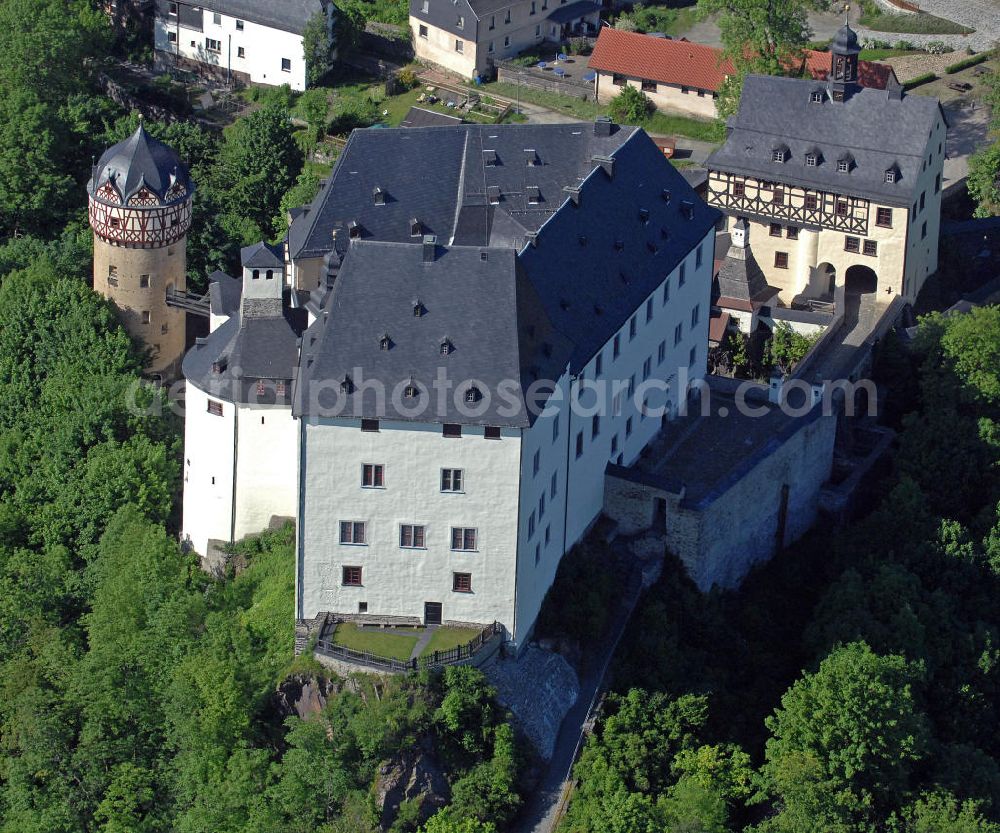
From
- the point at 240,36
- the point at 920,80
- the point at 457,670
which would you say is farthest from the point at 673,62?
the point at 457,670

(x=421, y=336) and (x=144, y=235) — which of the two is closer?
(x=421, y=336)

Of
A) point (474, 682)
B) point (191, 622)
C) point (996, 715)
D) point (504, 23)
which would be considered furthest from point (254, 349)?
point (504, 23)

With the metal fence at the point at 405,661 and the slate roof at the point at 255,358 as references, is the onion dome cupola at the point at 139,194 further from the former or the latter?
the metal fence at the point at 405,661

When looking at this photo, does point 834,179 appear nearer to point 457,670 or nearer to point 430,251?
point 430,251

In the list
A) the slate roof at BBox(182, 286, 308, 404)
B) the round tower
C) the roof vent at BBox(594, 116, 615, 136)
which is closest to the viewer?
the slate roof at BBox(182, 286, 308, 404)

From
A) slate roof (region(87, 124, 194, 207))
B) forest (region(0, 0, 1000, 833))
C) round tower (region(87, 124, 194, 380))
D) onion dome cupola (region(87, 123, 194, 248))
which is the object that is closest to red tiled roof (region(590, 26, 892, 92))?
forest (region(0, 0, 1000, 833))

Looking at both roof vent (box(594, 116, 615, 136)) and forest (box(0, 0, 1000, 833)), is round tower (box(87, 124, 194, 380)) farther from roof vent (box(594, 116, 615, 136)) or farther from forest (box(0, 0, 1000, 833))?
roof vent (box(594, 116, 615, 136))
